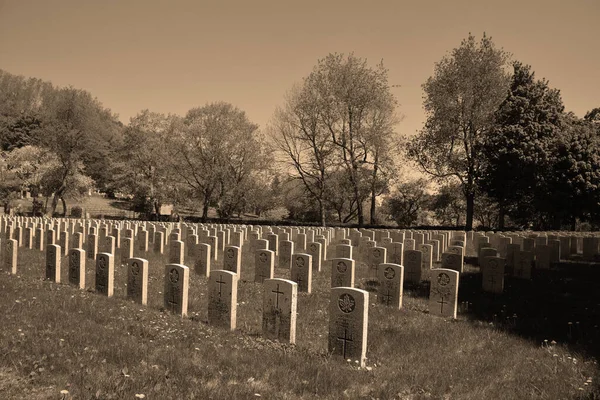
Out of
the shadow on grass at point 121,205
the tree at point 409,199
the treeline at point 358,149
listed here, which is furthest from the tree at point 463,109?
the shadow on grass at point 121,205

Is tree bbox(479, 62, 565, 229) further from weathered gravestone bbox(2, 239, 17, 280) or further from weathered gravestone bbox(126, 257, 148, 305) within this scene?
weathered gravestone bbox(2, 239, 17, 280)

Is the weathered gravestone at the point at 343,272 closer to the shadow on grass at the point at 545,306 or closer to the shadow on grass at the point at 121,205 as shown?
the shadow on grass at the point at 545,306

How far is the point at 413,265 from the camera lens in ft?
40.2

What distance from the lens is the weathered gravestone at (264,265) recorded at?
1151cm

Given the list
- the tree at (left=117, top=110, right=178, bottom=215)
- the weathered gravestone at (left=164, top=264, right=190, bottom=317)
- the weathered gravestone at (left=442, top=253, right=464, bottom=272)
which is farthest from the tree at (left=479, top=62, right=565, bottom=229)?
the weathered gravestone at (left=164, top=264, right=190, bottom=317)

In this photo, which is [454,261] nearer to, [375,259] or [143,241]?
[375,259]

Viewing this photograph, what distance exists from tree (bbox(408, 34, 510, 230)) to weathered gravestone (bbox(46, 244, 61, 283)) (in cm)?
2722

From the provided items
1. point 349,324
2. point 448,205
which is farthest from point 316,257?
point 448,205

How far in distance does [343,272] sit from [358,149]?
1137 inches

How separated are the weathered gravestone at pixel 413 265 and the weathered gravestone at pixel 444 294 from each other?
9.50ft

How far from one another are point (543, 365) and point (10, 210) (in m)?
45.9

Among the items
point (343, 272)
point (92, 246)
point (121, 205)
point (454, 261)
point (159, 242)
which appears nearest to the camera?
point (343, 272)

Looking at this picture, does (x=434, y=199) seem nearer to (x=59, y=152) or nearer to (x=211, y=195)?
(x=211, y=195)

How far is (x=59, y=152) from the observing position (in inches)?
1666
